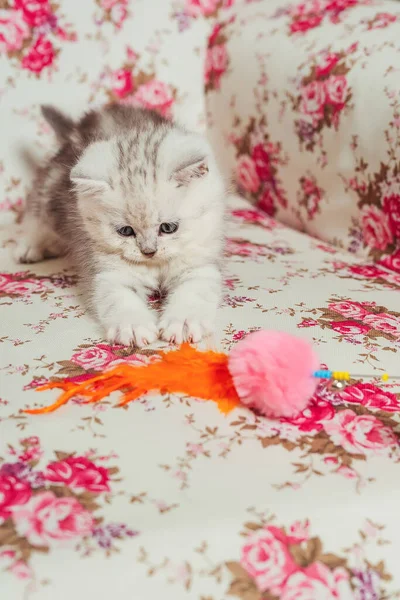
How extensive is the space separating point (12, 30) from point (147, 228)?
0.94 m

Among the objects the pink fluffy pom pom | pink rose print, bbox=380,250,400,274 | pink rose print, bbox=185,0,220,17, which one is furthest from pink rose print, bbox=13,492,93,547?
pink rose print, bbox=185,0,220,17

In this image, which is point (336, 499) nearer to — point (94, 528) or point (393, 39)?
point (94, 528)

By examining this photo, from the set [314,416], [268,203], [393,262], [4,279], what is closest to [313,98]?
[268,203]

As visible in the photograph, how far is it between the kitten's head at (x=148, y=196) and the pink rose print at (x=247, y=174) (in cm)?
66

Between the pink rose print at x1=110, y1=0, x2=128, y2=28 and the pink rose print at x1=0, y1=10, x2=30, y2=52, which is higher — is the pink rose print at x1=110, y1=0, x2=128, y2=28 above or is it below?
above

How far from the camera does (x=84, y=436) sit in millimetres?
867

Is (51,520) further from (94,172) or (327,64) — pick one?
(327,64)

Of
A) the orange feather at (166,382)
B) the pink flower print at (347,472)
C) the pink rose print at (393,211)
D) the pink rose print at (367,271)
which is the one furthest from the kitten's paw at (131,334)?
the pink rose print at (393,211)

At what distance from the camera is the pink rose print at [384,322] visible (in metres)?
1.18

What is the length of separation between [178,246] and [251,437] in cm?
53

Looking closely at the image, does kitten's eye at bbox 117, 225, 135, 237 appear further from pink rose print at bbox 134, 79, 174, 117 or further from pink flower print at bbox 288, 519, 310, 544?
pink rose print at bbox 134, 79, 174, 117

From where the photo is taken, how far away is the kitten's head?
122cm

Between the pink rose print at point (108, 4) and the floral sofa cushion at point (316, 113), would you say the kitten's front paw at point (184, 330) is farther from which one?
the pink rose print at point (108, 4)

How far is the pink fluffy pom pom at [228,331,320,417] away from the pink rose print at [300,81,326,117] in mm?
934
